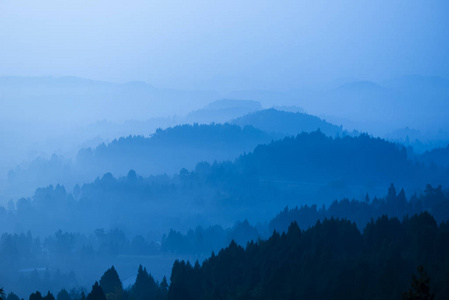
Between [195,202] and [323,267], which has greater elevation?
[195,202]

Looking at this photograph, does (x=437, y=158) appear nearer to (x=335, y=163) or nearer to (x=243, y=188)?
(x=335, y=163)

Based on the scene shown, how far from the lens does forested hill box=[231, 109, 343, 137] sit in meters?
154

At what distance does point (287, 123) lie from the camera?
15762 centimetres

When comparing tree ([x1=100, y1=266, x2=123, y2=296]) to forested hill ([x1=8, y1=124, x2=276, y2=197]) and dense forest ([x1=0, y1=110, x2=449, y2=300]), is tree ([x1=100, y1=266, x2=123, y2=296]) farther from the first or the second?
forested hill ([x1=8, y1=124, x2=276, y2=197])

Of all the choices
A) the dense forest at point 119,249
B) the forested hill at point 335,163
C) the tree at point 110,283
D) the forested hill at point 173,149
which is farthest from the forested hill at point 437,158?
the tree at point 110,283

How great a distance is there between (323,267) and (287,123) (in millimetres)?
134817

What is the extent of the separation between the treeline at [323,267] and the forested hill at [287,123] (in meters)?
120

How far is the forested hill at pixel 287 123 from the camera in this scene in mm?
153663

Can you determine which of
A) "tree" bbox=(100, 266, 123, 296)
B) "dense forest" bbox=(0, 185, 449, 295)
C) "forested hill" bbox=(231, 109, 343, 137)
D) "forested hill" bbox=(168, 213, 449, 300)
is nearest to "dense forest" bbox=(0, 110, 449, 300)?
"dense forest" bbox=(0, 185, 449, 295)

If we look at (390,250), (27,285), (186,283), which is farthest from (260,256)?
(27,285)

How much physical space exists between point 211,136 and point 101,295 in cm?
11481

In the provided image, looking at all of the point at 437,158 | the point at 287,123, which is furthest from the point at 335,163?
the point at 287,123

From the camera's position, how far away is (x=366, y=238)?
27.6 meters

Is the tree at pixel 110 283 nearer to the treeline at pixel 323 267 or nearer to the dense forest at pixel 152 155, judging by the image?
the treeline at pixel 323 267
